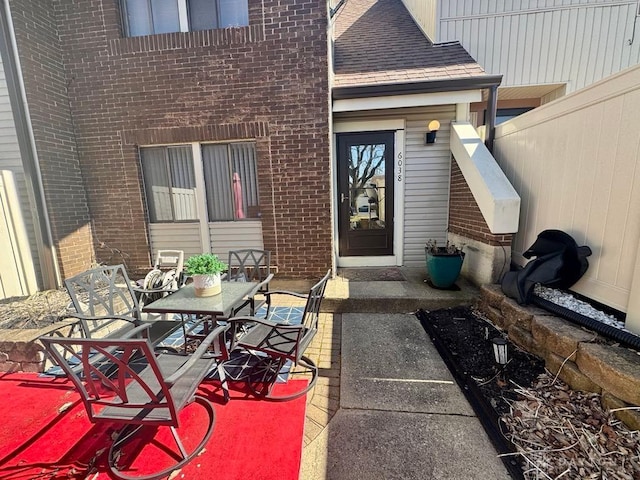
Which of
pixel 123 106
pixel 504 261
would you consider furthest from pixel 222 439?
pixel 123 106

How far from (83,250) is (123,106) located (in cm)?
254

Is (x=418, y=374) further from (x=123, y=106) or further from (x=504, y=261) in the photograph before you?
(x=123, y=106)

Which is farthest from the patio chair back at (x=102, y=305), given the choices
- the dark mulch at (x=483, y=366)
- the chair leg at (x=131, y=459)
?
the dark mulch at (x=483, y=366)

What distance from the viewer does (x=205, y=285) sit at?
8.53 ft

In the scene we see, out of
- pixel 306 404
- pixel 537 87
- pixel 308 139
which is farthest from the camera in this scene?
pixel 537 87

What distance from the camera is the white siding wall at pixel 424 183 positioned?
5.03 metres

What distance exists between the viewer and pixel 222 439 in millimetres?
1918

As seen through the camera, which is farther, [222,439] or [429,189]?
[429,189]

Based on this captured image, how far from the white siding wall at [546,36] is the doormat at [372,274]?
4650 mm

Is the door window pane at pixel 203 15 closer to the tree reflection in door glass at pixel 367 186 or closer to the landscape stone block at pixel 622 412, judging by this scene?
the tree reflection in door glass at pixel 367 186

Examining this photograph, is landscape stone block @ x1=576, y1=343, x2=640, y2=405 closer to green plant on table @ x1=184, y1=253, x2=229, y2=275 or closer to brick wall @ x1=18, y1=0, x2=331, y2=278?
green plant on table @ x1=184, y1=253, x2=229, y2=275

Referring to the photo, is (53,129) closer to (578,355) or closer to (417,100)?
(417,100)

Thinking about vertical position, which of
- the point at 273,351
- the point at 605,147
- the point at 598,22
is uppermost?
the point at 598,22

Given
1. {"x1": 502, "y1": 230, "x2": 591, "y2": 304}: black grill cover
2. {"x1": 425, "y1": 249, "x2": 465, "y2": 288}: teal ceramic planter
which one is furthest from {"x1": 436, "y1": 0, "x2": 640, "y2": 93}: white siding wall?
{"x1": 502, "y1": 230, "x2": 591, "y2": 304}: black grill cover
